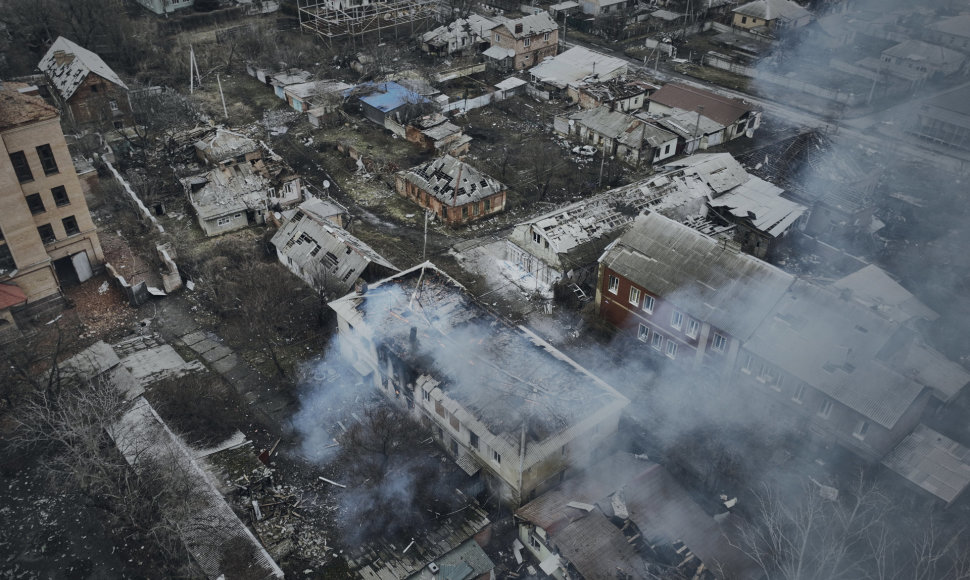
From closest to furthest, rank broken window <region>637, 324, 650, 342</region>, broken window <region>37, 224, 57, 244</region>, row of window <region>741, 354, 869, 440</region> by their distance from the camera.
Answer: row of window <region>741, 354, 869, 440</region>, broken window <region>637, 324, 650, 342</region>, broken window <region>37, 224, 57, 244</region>

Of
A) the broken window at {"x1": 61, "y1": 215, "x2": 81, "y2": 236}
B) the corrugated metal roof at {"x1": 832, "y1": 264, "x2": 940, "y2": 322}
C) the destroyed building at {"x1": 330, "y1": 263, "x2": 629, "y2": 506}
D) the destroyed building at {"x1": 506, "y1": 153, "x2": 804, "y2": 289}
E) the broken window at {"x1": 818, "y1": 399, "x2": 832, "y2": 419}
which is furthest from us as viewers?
the destroyed building at {"x1": 506, "y1": 153, "x2": 804, "y2": 289}

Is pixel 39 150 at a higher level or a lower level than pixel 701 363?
higher

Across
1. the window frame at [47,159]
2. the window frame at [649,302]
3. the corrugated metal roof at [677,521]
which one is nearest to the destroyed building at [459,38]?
the window frame at [47,159]

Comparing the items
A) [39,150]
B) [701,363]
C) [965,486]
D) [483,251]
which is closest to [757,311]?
[701,363]

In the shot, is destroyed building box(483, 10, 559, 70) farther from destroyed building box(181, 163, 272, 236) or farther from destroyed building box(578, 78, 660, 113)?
destroyed building box(181, 163, 272, 236)

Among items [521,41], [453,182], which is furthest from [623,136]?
[521,41]

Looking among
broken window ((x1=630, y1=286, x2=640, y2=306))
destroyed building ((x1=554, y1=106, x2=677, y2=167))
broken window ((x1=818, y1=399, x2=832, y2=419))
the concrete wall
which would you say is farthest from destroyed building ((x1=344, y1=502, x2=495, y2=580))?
destroyed building ((x1=554, y1=106, x2=677, y2=167))

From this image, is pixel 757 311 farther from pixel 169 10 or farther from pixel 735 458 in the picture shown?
pixel 169 10
